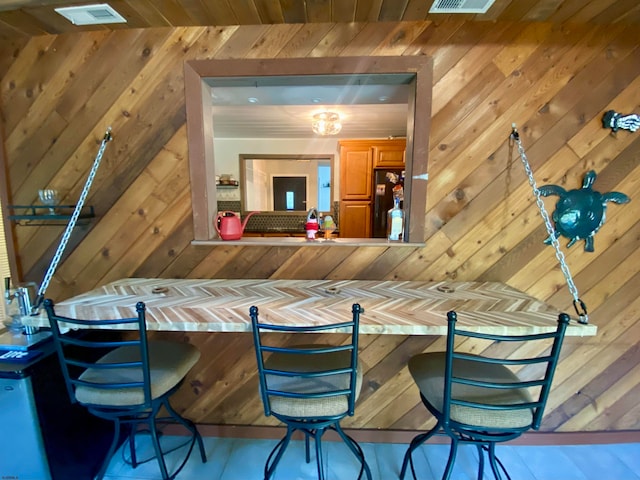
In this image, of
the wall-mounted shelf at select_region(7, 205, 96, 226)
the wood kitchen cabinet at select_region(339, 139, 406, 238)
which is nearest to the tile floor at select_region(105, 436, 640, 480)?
the wall-mounted shelf at select_region(7, 205, 96, 226)

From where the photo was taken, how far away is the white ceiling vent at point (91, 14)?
143 cm

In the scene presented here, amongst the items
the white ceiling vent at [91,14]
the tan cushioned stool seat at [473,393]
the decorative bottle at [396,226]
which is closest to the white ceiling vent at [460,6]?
the decorative bottle at [396,226]

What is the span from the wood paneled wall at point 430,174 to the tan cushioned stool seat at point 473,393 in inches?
15.0

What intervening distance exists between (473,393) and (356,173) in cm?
369

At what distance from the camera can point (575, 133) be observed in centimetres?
160

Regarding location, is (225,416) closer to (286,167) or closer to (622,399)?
(622,399)

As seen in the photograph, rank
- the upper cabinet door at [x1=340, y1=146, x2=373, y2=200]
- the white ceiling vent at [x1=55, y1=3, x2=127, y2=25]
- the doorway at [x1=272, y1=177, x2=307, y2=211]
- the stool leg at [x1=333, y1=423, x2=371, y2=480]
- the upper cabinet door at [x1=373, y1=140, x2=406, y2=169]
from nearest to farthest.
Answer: the stool leg at [x1=333, y1=423, x2=371, y2=480] → the white ceiling vent at [x1=55, y1=3, x2=127, y2=25] → the upper cabinet door at [x1=373, y1=140, x2=406, y2=169] → the upper cabinet door at [x1=340, y1=146, x2=373, y2=200] → the doorway at [x1=272, y1=177, x2=307, y2=211]

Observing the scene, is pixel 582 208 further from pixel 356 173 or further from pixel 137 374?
pixel 356 173

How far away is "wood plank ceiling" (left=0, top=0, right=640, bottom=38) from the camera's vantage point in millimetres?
1392

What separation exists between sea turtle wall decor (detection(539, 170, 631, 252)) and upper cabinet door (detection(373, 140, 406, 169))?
2833 millimetres

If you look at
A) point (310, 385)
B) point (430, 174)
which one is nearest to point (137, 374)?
point (310, 385)

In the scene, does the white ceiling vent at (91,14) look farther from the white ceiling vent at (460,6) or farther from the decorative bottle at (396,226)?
the decorative bottle at (396,226)

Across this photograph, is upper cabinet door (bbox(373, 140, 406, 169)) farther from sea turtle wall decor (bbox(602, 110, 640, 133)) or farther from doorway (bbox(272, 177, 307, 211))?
sea turtle wall decor (bbox(602, 110, 640, 133))

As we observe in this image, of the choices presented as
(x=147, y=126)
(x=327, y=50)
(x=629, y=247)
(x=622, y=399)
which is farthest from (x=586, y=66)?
(x=147, y=126)
